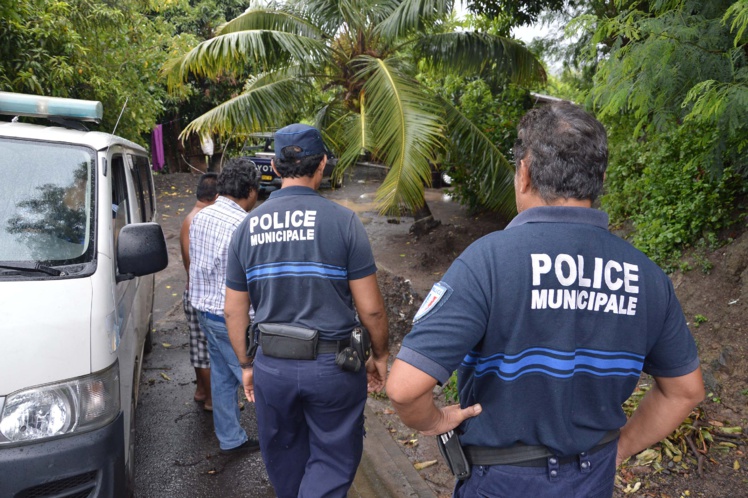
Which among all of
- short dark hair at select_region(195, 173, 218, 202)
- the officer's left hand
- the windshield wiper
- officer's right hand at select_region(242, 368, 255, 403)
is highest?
the officer's left hand

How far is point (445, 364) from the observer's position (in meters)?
1.75

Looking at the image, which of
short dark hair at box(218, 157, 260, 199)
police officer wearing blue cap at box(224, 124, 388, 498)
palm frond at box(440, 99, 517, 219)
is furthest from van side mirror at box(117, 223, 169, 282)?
palm frond at box(440, 99, 517, 219)

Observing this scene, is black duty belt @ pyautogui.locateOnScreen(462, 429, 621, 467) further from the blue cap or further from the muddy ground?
the muddy ground

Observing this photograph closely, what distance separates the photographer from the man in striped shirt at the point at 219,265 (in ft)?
13.1

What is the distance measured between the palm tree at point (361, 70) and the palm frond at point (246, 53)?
14 mm

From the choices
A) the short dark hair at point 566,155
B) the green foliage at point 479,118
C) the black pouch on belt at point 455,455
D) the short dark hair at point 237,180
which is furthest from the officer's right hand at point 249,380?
the green foliage at point 479,118

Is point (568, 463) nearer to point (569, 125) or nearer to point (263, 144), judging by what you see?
point (569, 125)

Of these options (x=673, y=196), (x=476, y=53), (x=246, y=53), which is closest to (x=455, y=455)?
(x=673, y=196)

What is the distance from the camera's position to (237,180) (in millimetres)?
4035

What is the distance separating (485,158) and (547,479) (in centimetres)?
690

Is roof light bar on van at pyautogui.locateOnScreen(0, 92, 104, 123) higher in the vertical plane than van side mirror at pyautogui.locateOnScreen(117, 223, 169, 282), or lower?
higher

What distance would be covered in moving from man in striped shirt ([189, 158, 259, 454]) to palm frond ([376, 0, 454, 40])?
179 inches

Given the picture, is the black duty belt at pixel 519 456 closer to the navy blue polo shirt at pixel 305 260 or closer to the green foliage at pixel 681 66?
the navy blue polo shirt at pixel 305 260

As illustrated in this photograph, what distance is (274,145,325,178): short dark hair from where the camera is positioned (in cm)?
307
